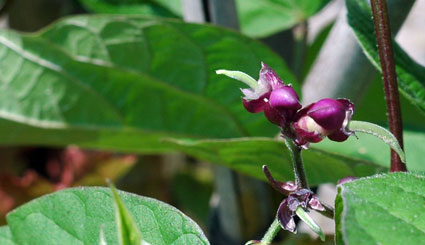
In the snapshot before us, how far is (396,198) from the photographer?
339mm

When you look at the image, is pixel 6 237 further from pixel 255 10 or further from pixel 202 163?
pixel 202 163

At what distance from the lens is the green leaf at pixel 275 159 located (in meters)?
0.58

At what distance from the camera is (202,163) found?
1526mm

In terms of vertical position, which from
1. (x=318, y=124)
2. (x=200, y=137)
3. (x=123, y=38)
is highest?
(x=318, y=124)

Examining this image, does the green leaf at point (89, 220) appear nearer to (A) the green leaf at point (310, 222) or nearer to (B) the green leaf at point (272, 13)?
(A) the green leaf at point (310, 222)

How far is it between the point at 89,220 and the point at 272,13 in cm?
49

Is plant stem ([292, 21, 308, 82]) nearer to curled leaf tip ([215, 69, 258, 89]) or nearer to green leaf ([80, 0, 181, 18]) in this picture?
green leaf ([80, 0, 181, 18])

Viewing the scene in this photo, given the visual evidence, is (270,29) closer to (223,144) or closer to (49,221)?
(223,144)

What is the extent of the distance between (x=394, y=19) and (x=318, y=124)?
0.27m

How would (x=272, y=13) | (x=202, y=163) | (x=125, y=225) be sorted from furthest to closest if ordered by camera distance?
(x=202, y=163), (x=272, y=13), (x=125, y=225)

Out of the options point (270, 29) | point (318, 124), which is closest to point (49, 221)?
point (318, 124)

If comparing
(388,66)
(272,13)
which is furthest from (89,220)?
(272,13)

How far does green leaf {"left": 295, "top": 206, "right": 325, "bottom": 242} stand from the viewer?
0.33 m

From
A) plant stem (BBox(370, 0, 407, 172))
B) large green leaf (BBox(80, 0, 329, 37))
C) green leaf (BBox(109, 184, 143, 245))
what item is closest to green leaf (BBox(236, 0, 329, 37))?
large green leaf (BBox(80, 0, 329, 37))
